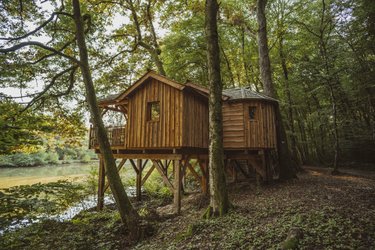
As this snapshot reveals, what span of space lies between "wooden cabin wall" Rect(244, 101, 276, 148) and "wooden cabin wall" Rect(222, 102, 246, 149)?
0.26 m

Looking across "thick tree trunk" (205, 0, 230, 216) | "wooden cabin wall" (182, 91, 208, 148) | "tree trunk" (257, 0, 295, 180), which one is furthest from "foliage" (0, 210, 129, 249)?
"tree trunk" (257, 0, 295, 180)

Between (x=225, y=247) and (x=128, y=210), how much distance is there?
3.81 metres

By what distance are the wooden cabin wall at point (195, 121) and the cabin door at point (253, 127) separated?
218 cm

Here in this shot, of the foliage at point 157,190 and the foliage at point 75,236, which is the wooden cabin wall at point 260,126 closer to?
the foliage at point 157,190

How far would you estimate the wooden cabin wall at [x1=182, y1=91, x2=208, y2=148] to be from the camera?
399 inches

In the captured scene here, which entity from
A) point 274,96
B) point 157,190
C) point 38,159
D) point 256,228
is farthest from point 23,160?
point 256,228

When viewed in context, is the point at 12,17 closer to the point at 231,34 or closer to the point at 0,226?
the point at 0,226

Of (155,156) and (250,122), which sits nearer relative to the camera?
(155,156)

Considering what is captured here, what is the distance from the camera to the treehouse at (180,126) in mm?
10039

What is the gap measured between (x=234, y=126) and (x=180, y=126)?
3610mm

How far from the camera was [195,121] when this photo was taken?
10891 mm

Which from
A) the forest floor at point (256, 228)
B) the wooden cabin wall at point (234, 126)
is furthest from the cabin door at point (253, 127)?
the forest floor at point (256, 228)

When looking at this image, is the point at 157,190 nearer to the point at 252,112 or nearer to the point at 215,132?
the point at 252,112

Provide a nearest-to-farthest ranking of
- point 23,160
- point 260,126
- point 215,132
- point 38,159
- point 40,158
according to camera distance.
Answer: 1. point 215,132
2. point 260,126
3. point 23,160
4. point 38,159
5. point 40,158
